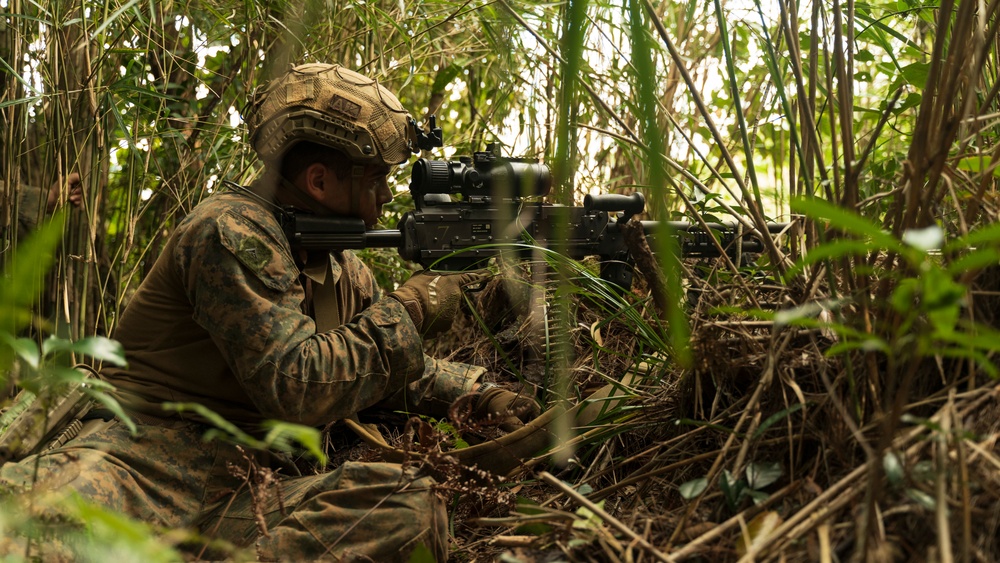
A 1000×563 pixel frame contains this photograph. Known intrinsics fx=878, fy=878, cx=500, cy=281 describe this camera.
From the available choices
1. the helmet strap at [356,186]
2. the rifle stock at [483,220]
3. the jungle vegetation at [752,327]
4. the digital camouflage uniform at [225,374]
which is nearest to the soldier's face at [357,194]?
the helmet strap at [356,186]

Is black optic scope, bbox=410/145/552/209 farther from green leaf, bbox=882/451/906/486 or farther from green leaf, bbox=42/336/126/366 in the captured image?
green leaf, bbox=42/336/126/366

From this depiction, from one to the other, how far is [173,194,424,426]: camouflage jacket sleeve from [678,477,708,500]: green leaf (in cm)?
105

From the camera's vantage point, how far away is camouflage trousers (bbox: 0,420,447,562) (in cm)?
180

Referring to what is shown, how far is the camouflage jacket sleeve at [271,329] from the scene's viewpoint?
7.14ft

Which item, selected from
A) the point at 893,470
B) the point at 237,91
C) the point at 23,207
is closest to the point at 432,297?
the point at 893,470

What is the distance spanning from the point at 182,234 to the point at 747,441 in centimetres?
153

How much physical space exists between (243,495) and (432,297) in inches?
30.6

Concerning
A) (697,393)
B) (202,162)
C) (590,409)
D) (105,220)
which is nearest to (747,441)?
(697,393)

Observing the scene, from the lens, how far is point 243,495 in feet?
7.47

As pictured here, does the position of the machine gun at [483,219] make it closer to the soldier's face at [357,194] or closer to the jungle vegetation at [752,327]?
the soldier's face at [357,194]

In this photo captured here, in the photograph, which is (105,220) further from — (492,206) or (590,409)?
(590,409)

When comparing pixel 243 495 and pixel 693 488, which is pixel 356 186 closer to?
pixel 243 495

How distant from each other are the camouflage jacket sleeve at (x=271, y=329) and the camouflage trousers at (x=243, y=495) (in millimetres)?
225

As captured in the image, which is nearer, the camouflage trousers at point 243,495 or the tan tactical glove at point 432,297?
the camouflage trousers at point 243,495
